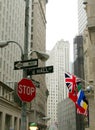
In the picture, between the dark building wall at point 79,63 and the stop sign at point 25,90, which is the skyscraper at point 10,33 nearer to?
the stop sign at point 25,90

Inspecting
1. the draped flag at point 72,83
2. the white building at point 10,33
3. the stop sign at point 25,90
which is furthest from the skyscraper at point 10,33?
the stop sign at point 25,90

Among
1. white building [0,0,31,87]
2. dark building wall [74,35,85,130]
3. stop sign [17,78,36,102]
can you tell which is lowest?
stop sign [17,78,36,102]

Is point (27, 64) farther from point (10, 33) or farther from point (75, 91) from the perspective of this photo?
point (10, 33)

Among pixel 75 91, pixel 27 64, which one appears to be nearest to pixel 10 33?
pixel 75 91

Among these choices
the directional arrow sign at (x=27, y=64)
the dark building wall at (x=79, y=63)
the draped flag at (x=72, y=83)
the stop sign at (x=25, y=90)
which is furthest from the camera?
the dark building wall at (x=79, y=63)

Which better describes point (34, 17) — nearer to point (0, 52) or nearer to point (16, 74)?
point (16, 74)

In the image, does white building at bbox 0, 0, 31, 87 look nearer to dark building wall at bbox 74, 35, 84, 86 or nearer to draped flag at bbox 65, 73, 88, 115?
draped flag at bbox 65, 73, 88, 115

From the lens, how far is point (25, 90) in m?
12.9

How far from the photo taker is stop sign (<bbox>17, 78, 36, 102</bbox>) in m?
12.8

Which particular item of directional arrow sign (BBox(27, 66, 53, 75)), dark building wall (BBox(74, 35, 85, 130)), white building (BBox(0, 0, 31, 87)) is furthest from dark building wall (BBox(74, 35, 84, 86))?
directional arrow sign (BBox(27, 66, 53, 75))

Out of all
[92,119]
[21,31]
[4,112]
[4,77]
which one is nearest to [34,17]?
[21,31]

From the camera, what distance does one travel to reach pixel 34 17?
117 metres

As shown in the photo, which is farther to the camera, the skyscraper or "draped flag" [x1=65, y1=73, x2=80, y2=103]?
the skyscraper

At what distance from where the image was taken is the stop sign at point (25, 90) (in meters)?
12.8
